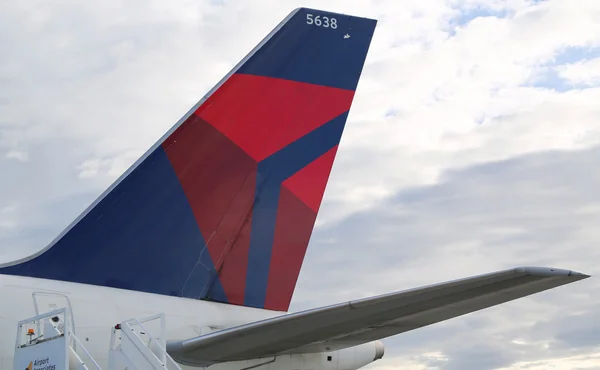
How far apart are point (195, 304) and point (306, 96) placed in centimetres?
416

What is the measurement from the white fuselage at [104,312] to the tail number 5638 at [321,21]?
514cm

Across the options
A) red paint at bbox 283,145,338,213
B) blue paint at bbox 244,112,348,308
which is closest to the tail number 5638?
blue paint at bbox 244,112,348,308

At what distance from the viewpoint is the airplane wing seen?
315 inches

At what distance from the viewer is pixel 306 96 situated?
44.4ft

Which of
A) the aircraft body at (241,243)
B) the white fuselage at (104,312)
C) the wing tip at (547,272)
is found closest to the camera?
the wing tip at (547,272)

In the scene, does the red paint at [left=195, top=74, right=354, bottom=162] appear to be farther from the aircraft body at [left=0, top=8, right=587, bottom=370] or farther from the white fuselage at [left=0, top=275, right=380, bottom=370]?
the white fuselage at [left=0, top=275, right=380, bottom=370]

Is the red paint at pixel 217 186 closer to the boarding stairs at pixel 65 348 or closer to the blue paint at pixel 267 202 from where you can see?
the blue paint at pixel 267 202

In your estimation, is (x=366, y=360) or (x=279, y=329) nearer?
(x=279, y=329)

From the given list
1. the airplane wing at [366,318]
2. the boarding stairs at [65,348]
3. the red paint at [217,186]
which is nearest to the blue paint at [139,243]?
the red paint at [217,186]

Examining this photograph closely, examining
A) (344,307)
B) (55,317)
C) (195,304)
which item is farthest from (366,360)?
(55,317)

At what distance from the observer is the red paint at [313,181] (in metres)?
13.2

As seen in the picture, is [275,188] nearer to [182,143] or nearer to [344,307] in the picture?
[182,143]

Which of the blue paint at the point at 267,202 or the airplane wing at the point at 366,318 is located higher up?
the blue paint at the point at 267,202

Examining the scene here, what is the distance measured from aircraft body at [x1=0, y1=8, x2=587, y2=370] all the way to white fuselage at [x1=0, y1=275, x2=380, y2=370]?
0.02m
